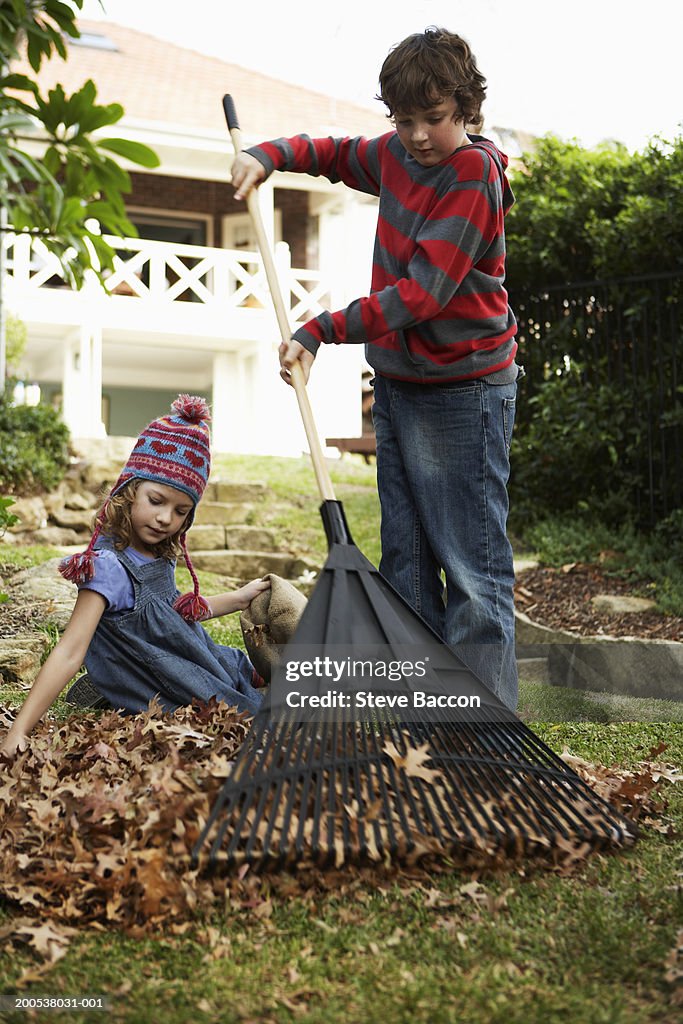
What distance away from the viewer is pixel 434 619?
118 inches

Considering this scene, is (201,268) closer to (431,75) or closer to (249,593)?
(249,593)

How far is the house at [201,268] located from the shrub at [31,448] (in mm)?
3659

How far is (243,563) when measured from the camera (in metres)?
6.68

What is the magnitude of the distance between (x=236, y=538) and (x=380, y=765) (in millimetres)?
5167

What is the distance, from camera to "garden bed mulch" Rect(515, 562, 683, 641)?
5.16 meters

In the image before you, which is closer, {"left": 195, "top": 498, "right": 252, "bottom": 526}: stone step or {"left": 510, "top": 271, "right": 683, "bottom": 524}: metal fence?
{"left": 510, "top": 271, "right": 683, "bottom": 524}: metal fence

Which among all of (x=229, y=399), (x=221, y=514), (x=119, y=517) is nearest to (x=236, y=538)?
(x=221, y=514)

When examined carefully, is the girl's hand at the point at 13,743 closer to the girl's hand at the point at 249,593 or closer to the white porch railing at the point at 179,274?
the girl's hand at the point at 249,593

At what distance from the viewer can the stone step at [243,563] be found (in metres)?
6.62

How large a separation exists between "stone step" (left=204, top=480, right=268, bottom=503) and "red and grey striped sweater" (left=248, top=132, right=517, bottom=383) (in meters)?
5.20

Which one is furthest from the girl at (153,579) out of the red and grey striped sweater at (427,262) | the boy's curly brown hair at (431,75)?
the boy's curly brown hair at (431,75)

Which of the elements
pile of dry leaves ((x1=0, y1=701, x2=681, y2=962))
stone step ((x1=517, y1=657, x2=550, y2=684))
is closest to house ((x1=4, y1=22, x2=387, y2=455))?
stone step ((x1=517, y1=657, x2=550, y2=684))

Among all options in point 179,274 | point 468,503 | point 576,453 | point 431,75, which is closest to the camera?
point 431,75

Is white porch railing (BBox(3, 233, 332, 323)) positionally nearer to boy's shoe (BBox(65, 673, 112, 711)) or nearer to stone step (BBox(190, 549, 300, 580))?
stone step (BBox(190, 549, 300, 580))
